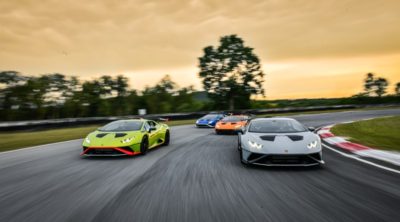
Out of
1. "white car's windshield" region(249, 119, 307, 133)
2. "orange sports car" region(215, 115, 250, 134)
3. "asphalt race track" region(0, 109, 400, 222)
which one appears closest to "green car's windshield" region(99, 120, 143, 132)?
"asphalt race track" region(0, 109, 400, 222)

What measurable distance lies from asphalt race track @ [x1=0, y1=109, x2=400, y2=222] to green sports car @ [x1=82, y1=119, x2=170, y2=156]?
923 mm

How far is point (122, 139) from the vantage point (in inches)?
359

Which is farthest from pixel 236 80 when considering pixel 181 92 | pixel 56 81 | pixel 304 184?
pixel 304 184

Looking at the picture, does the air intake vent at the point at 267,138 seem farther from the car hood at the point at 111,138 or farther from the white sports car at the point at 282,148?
the car hood at the point at 111,138

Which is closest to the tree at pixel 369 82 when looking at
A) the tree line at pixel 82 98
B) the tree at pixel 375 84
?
the tree at pixel 375 84

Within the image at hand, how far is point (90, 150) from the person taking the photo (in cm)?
883

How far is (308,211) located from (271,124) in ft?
14.8

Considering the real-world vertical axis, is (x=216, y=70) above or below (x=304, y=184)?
above

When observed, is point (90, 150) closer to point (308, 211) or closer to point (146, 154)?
point (146, 154)

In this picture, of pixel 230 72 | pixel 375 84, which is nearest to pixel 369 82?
pixel 375 84

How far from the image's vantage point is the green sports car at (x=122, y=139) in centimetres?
883

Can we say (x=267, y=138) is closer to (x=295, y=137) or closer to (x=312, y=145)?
(x=295, y=137)

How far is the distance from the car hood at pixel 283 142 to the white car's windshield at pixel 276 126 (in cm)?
37

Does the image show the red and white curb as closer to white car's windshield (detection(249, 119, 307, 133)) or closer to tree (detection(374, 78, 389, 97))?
white car's windshield (detection(249, 119, 307, 133))
